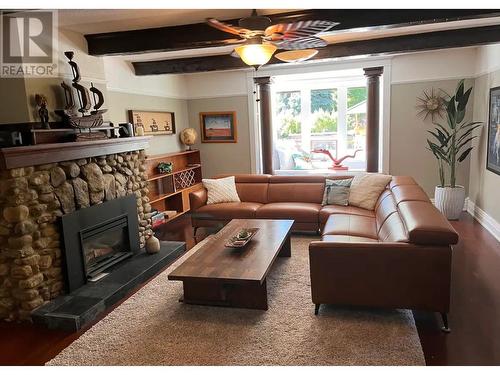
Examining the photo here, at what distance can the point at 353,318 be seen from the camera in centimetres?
268

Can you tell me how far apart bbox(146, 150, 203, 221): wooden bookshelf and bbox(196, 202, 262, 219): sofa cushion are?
84 centimetres

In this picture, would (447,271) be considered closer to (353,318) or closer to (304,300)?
(353,318)

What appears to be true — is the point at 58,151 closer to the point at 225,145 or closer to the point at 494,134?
the point at 225,145

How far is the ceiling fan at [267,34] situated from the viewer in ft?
8.13

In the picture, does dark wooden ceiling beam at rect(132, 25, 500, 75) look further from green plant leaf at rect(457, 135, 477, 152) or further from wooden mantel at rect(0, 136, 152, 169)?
wooden mantel at rect(0, 136, 152, 169)

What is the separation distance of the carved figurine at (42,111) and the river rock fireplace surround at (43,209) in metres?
0.24

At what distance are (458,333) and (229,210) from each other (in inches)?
118

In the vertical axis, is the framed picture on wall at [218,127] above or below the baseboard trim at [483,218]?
above

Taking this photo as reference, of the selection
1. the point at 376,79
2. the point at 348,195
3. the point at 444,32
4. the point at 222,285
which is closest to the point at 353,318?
the point at 222,285

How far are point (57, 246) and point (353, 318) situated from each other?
246cm

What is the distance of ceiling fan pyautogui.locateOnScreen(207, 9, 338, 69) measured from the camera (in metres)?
2.48

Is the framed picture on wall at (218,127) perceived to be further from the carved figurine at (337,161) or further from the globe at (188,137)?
the carved figurine at (337,161)

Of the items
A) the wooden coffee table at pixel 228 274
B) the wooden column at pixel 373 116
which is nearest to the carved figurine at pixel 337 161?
the wooden column at pixel 373 116

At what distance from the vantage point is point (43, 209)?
296 centimetres
